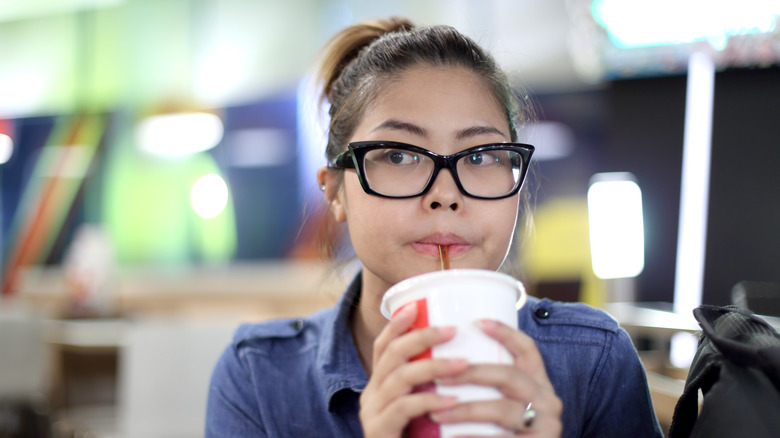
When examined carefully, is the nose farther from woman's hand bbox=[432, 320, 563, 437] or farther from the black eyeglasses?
woman's hand bbox=[432, 320, 563, 437]

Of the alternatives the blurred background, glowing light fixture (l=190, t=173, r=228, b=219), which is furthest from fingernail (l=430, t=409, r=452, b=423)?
glowing light fixture (l=190, t=173, r=228, b=219)

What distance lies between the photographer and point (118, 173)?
6.69 metres

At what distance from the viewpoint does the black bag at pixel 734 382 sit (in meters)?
0.61

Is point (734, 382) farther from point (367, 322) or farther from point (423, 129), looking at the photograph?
point (367, 322)

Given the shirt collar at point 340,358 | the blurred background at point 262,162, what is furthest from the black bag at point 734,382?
the blurred background at point 262,162

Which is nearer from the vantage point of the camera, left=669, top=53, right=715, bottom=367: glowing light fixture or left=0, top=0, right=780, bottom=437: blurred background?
left=0, top=0, right=780, bottom=437: blurred background

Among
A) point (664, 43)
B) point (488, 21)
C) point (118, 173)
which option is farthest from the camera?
point (118, 173)

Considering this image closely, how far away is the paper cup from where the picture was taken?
1.93ft

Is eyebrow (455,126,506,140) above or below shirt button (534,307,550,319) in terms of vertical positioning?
above

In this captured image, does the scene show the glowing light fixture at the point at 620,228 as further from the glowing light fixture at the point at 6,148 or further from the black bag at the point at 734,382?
the glowing light fixture at the point at 6,148

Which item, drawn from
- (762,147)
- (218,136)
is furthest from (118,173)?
(762,147)

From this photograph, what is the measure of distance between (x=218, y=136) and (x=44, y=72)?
240 cm

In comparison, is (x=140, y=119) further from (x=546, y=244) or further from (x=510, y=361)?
(x=510, y=361)

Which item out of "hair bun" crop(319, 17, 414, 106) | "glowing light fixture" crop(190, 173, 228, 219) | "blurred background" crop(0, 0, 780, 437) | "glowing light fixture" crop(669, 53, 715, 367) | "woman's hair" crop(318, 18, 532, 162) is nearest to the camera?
"woman's hair" crop(318, 18, 532, 162)
